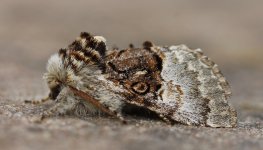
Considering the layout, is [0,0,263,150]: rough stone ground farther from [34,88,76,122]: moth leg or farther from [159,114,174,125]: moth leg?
[34,88,76,122]: moth leg

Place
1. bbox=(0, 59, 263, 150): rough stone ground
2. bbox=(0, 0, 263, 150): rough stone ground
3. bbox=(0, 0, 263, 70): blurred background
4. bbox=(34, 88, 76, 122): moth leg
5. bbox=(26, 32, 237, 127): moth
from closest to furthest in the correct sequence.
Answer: bbox=(0, 59, 263, 150): rough stone ground, bbox=(0, 0, 263, 150): rough stone ground, bbox=(34, 88, 76, 122): moth leg, bbox=(26, 32, 237, 127): moth, bbox=(0, 0, 263, 70): blurred background

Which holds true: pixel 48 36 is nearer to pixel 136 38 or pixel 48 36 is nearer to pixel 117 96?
pixel 136 38

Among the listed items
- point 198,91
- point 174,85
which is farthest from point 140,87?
point 198,91

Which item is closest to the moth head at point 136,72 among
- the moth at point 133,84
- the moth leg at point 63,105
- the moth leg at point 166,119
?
the moth at point 133,84

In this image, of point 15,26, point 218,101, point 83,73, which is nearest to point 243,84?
point 218,101

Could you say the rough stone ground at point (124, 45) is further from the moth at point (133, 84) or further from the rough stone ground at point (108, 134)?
the moth at point (133, 84)

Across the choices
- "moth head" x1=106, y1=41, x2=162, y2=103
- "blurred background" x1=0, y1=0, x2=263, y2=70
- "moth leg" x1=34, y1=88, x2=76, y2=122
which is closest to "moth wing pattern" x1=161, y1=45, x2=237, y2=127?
"moth head" x1=106, y1=41, x2=162, y2=103

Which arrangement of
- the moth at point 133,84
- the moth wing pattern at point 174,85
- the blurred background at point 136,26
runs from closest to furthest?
the moth at point 133,84, the moth wing pattern at point 174,85, the blurred background at point 136,26
